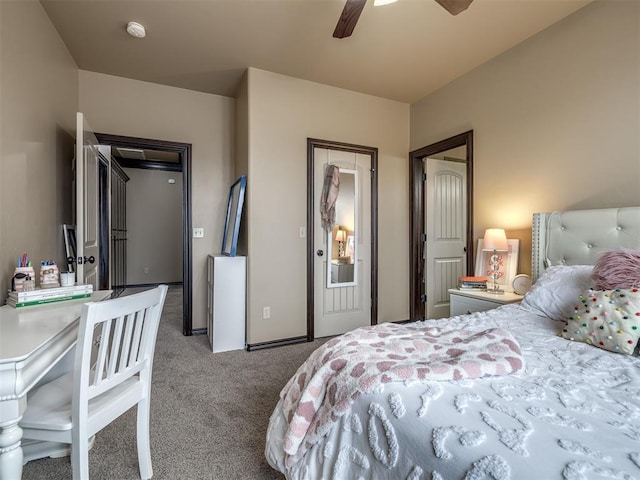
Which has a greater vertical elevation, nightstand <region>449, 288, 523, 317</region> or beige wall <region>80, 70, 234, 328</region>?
beige wall <region>80, 70, 234, 328</region>

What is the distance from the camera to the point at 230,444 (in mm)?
1707

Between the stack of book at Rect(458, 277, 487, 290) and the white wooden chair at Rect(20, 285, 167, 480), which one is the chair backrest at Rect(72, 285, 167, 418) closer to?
the white wooden chair at Rect(20, 285, 167, 480)

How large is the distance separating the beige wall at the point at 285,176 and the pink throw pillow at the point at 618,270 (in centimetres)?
226

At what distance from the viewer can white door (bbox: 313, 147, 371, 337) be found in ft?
11.3

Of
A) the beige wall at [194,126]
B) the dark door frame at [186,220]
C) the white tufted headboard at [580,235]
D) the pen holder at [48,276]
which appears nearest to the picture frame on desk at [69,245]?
the pen holder at [48,276]

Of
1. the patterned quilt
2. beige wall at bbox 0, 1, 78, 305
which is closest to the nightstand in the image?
the patterned quilt

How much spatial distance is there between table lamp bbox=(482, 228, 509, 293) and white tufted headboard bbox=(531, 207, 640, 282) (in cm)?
24

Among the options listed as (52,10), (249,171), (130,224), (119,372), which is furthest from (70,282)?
(130,224)

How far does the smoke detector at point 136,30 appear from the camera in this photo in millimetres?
2414

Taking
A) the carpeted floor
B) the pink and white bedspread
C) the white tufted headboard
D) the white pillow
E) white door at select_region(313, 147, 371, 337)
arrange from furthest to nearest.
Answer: white door at select_region(313, 147, 371, 337)
the white tufted headboard
the white pillow
the carpeted floor
the pink and white bedspread

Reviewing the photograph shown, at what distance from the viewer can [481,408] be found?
84 cm

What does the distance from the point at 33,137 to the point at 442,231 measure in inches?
154

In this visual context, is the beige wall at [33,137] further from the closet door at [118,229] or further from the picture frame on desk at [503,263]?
the picture frame on desk at [503,263]

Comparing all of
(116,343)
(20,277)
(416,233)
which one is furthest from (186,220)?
(416,233)
